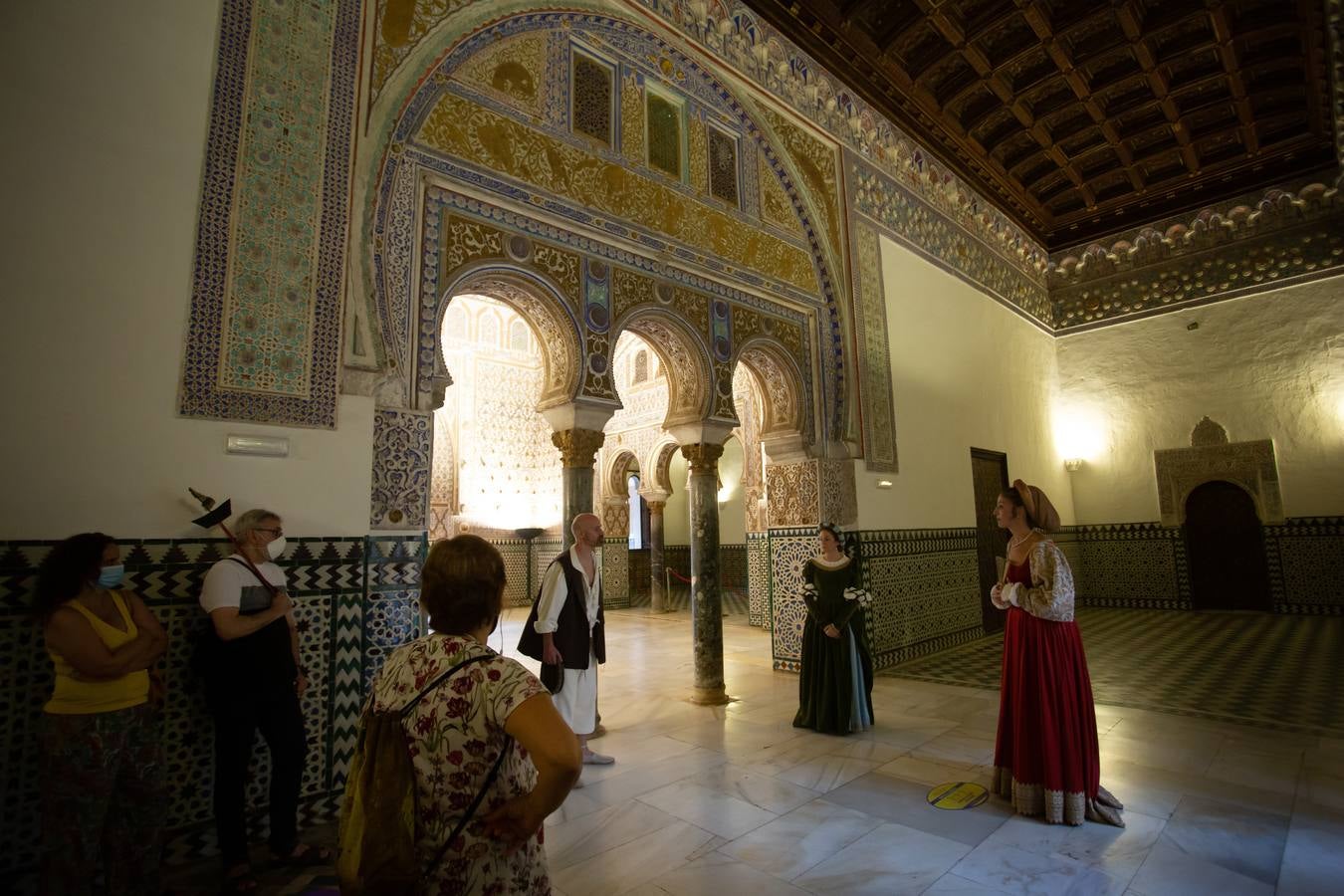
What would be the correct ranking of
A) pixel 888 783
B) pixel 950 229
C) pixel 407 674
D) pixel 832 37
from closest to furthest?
1. pixel 407 674
2. pixel 888 783
3. pixel 832 37
4. pixel 950 229

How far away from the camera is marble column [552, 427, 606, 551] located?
455 centimetres

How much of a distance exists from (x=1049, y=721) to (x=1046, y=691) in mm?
116

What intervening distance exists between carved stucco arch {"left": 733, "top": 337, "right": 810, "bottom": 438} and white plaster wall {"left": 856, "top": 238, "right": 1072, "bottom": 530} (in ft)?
2.56

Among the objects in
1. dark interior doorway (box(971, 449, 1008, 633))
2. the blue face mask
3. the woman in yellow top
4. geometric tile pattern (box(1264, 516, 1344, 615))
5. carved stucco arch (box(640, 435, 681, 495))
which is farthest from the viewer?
carved stucco arch (box(640, 435, 681, 495))

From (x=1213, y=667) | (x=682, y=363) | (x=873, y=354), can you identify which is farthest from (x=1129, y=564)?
(x=682, y=363)

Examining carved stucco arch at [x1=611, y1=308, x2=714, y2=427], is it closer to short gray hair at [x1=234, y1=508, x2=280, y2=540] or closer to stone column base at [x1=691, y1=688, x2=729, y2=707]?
stone column base at [x1=691, y1=688, x2=729, y2=707]

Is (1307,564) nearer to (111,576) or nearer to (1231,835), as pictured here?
(1231,835)

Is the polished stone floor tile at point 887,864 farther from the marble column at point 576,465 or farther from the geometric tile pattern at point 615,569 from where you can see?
the geometric tile pattern at point 615,569

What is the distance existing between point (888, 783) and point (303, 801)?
2.64 metres

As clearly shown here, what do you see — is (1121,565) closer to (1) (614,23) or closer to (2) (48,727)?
(1) (614,23)

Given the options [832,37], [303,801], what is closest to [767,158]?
[832,37]

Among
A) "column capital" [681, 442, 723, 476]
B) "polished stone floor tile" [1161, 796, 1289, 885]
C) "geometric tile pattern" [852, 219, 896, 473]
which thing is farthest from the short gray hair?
"geometric tile pattern" [852, 219, 896, 473]

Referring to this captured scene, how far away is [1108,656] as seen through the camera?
6336mm

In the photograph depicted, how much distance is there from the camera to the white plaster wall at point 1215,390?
8.42 metres
